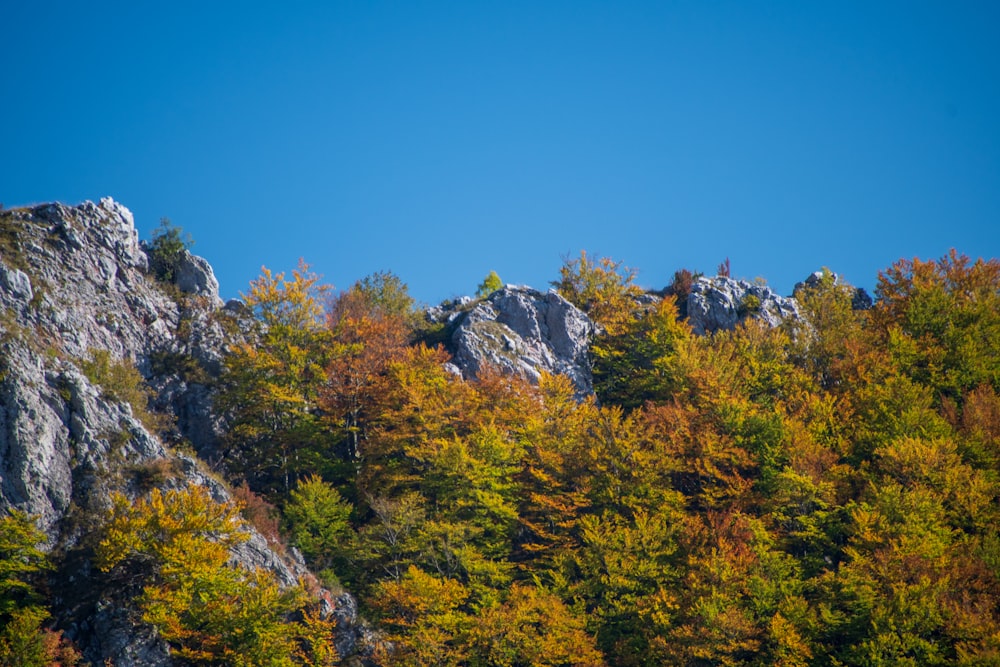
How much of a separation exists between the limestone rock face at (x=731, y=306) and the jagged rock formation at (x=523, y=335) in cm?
851

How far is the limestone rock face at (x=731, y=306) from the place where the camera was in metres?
68.8

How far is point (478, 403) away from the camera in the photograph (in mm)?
52219

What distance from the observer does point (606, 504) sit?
4762 cm

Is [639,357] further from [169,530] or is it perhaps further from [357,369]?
[169,530]

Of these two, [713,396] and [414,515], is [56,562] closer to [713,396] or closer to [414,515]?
[414,515]

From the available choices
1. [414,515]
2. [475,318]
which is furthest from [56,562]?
[475,318]

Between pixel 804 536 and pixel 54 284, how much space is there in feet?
138

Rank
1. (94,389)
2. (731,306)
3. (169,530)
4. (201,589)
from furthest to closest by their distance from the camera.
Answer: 1. (731,306)
2. (94,389)
3. (169,530)
4. (201,589)

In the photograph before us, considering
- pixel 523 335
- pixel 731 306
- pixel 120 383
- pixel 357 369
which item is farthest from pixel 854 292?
pixel 120 383

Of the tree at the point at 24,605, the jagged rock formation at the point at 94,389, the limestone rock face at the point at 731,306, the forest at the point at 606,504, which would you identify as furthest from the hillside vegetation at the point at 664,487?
the tree at the point at 24,605

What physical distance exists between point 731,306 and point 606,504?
89.7 ft

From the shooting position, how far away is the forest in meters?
38.8

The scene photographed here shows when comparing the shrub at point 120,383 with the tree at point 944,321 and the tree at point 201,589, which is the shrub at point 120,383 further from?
the tree at point 944,321

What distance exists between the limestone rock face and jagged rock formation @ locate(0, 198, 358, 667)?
112ft
